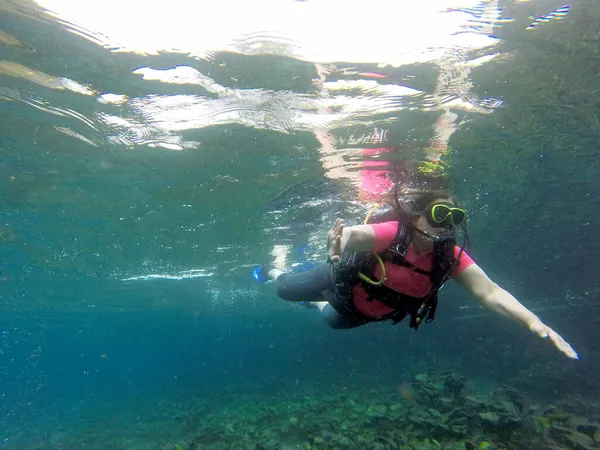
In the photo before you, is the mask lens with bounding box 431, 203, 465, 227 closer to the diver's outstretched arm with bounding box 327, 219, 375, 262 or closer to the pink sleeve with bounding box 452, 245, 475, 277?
the pink sleeve with bounding box 452, 245, 475, 277

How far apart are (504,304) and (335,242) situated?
2604 millimetres

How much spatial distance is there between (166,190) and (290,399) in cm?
1467

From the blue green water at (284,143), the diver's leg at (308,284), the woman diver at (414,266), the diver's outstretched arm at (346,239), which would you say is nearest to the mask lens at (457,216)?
the woman diver at (414,266)

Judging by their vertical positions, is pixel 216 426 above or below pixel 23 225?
below

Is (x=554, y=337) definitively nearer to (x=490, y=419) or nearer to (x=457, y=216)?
(x=457, y=216)

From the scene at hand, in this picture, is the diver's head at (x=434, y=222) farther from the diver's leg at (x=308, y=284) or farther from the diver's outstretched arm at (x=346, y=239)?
the diver's leg at (x=308, y=284)

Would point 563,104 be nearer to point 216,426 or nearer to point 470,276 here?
point 470,276

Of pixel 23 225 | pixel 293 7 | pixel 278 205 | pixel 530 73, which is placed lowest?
pixel 23 225

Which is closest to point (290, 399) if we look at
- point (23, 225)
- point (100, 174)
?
point (100, 174)

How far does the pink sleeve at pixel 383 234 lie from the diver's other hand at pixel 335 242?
2.79 ft

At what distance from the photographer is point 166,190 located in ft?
44.2

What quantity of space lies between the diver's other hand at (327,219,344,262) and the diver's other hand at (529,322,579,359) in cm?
255

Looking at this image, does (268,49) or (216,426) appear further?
(216,426)

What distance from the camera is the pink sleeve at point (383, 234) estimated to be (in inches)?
164
